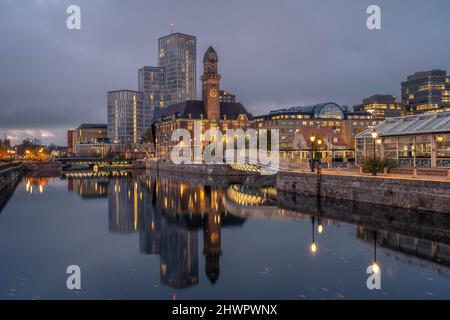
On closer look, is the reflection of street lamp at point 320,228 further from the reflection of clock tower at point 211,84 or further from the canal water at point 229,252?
Answer: the reflection of clock tower at point 211,84

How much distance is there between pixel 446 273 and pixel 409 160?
32.5 metres

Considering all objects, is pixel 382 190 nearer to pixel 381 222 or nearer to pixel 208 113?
pixel 381 222

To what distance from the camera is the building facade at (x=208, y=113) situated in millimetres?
155375

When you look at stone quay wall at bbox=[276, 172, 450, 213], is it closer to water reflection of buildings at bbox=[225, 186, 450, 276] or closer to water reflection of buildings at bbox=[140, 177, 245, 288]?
water reflection of buildings at bbox=[225, 186, 450, 276]

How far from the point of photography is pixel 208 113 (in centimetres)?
15988

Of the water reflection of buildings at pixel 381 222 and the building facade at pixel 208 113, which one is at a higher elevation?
the building facade at pixel 208 113

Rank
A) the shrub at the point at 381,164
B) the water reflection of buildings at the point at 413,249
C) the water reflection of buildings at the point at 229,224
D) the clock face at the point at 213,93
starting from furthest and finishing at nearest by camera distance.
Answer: the clock face at the point at 213,93 → the shrub at the point at 381,164 → the water reflection of buildings at the point at 229,224 → the water reflection of buildings at the point at 413,249

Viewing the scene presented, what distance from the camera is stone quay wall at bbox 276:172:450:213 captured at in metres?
35.2

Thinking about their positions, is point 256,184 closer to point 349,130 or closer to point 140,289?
point 140,289

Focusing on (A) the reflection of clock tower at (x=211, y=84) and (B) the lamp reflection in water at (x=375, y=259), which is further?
(A) the reflection of clock tower at (x=211, y=84)

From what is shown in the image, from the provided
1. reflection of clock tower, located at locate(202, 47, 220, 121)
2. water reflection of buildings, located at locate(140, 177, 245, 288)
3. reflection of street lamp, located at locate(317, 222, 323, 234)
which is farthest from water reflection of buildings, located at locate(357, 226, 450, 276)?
reflection of clock tower, located at locate(202, 47, 220, 121)

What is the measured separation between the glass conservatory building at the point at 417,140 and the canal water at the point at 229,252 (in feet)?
41.1

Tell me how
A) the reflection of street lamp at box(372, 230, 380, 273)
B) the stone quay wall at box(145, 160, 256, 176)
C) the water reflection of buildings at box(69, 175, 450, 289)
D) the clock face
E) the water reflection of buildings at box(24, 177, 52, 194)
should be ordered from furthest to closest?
the clock face
the stone quay wall at box(145, 160, 256, 176)
the water reflection of buildings at box(24, 177, 52, 194)
the water reflection of buildings at box(69, 175, 450, 289)
the reflection of street lamp at box(372, 230, 380, 273)

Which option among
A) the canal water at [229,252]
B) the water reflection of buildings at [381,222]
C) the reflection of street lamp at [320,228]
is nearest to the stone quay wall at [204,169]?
the water reflection of buildings at [381,222]
